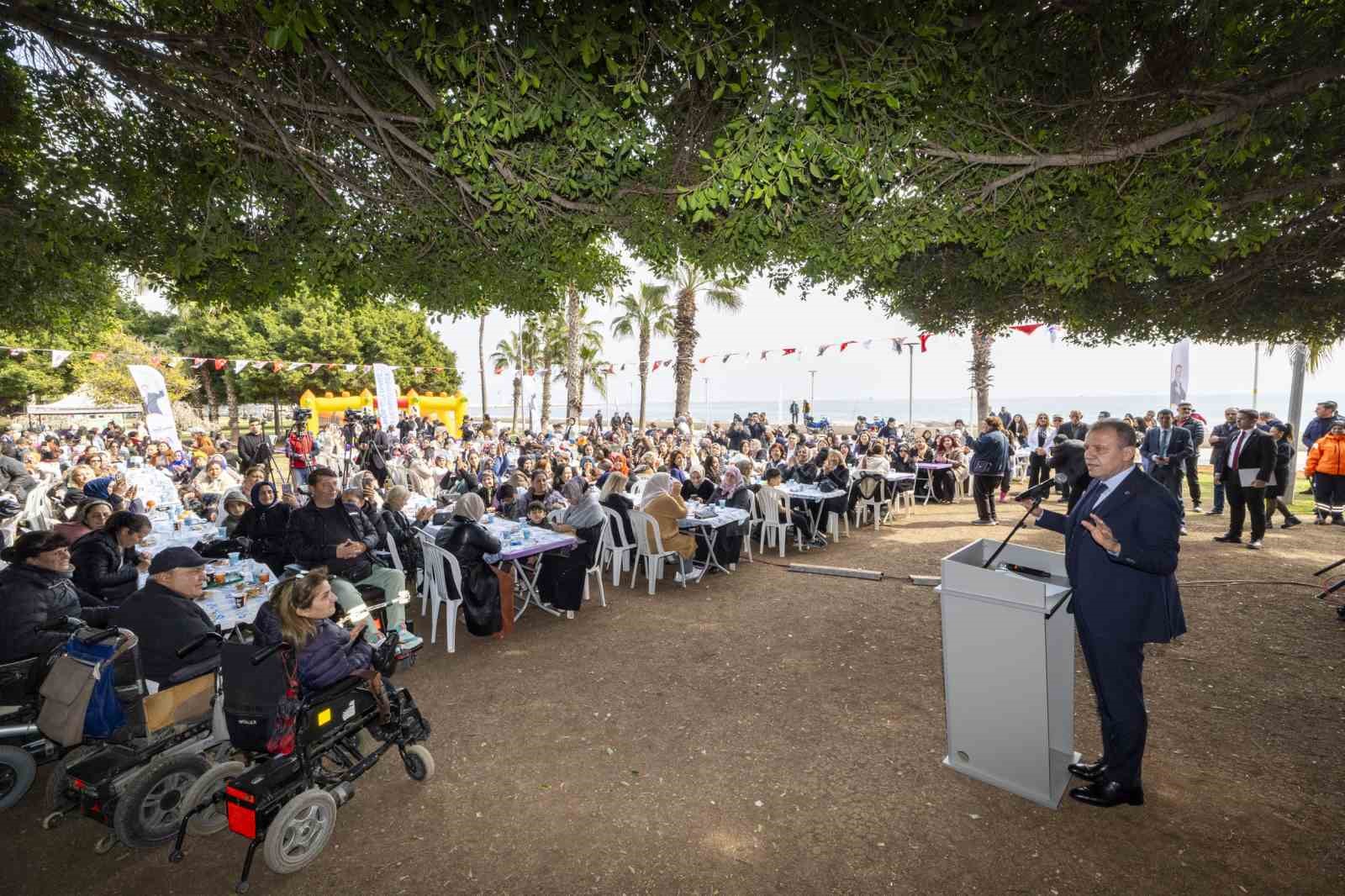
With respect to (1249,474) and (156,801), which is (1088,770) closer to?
(156,801)

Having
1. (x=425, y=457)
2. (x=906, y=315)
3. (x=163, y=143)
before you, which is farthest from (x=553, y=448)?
(x=163, y=143)

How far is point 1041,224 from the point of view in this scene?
5.38 m

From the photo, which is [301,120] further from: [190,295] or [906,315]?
[906,315]

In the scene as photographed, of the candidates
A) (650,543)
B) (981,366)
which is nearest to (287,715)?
(650,543)

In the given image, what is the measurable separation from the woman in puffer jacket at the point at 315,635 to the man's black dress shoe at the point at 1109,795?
4081 mm

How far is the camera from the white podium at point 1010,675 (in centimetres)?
324

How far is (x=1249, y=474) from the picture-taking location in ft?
28.8

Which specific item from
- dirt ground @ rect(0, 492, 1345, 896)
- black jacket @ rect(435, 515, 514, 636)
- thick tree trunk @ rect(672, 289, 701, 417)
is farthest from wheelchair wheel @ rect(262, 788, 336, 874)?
thick tree trunk @ rect(672, 289, 701, 417)

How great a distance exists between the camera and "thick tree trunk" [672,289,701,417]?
24062mm

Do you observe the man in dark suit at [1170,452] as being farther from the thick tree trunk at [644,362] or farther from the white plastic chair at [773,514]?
the thick tree trunk at [644,362]

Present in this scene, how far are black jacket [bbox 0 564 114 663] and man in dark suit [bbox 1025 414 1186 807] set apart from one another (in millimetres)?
6066

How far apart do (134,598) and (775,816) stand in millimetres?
4104

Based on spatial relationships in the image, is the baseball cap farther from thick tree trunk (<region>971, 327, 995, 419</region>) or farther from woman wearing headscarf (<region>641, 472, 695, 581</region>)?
thick tree trunk (<region>971, 327, 995, 419</region>)

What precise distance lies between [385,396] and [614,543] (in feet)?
30.6
